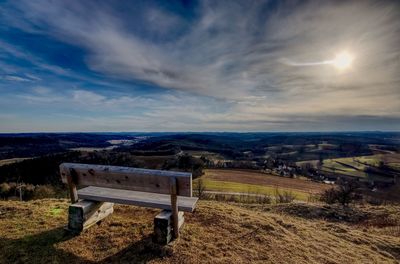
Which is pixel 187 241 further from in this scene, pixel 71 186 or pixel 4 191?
pixel 4 191

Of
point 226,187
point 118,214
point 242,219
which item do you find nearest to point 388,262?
point 242,219

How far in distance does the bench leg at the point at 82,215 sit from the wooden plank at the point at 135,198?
0.18 metres

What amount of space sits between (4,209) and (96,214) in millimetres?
3460

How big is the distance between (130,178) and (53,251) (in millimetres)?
1875

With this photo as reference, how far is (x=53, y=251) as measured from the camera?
3.91 meters

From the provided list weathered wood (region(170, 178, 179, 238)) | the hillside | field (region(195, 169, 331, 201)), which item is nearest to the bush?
field (region(195, 169, 331, 201))

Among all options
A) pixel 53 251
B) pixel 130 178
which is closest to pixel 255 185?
pixel 130 178

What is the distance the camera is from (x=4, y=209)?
6.07 metres

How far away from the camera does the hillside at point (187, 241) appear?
384 centimetres

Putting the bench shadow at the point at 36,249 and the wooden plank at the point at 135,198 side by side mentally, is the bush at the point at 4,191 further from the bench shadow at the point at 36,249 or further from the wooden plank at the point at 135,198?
the wooden plank at the point at 135,198

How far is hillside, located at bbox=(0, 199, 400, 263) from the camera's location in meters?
3.84

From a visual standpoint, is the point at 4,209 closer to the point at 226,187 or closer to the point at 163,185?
the point at 163,185

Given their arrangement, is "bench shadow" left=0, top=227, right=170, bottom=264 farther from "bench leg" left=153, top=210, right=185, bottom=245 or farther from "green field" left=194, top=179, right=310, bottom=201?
"green field" left=194, top=179, right=310, bottom=201

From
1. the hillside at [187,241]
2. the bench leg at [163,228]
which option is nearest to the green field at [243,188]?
the hillside at [187,241]
